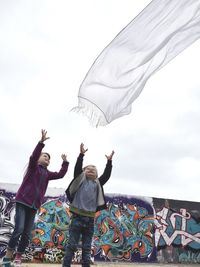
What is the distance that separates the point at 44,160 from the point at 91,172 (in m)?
0.70

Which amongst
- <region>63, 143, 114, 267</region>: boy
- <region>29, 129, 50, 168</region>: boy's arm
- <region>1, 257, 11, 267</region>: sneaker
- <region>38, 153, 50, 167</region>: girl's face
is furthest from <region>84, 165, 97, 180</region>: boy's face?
<region>1, 257, 11, 267</region>: sneaker

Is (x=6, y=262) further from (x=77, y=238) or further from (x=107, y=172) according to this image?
(x=107, y=172)

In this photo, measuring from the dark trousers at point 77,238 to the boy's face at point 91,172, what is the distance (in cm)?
58

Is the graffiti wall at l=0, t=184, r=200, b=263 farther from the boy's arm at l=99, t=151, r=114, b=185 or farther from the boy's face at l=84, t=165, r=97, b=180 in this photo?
the boy's face at l=84, t=165, r=97, b=180

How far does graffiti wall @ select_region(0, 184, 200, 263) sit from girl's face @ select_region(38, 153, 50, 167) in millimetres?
5796

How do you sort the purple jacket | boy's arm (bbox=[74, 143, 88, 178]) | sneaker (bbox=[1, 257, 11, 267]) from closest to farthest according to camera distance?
sneaker (bbox=[1, 257, 11, 267]) → the purple jacket → boy's arm (bbox=[74, 143, 88, 178])

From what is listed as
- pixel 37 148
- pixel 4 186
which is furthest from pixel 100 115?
pixel 4 186

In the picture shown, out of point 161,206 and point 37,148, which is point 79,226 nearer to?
point 37,148

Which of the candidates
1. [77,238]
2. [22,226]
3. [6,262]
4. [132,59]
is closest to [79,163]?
[77,238]

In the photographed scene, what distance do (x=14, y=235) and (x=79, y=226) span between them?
84 centimetres

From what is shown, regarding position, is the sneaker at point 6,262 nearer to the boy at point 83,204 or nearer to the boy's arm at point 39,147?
the boy at point 83,204

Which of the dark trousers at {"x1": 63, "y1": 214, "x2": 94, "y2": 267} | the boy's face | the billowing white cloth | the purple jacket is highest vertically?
the billowing white cloth

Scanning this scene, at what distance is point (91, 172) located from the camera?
5.35 metres

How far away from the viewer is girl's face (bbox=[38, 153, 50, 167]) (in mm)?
5477
